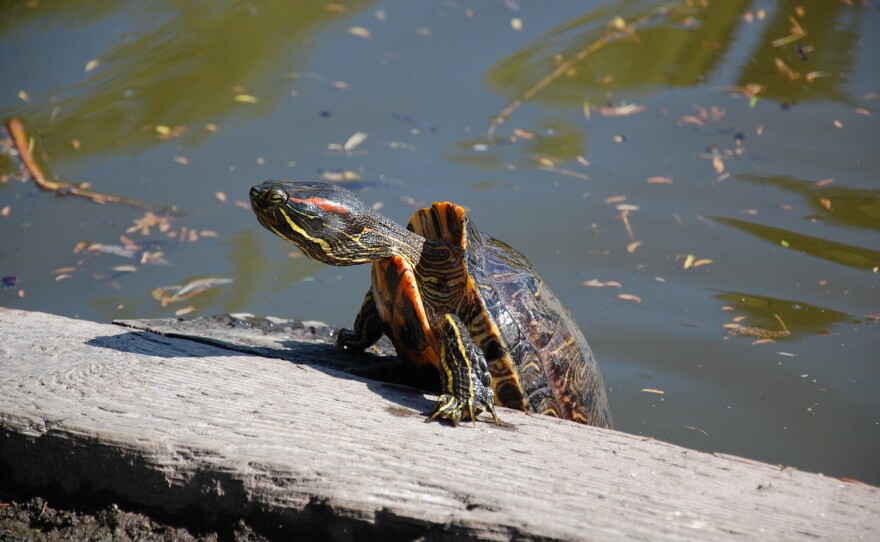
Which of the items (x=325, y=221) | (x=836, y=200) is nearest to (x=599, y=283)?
(x=836, y=200)

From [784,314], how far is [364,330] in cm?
230

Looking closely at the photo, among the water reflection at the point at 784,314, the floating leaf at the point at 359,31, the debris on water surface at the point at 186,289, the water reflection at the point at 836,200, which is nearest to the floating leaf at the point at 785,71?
the water reflection at the point at 836,200

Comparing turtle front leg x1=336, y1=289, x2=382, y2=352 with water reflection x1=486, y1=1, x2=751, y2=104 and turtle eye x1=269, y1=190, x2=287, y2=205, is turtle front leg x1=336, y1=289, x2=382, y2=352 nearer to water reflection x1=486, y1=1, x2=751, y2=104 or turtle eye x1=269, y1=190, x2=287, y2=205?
turtle eye x1=269, y1=190, x2=287, y2=205

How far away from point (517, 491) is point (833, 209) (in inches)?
148

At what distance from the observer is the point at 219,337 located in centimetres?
332

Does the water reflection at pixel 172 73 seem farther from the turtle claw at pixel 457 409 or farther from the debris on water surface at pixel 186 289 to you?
the turtle claw at pixel 457 409

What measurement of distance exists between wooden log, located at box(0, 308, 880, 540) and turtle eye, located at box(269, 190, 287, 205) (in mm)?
599

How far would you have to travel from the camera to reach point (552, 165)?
559 cm

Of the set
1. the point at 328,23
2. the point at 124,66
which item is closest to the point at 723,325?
the point at 328,23

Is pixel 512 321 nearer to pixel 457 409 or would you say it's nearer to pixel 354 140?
pixel 457 409

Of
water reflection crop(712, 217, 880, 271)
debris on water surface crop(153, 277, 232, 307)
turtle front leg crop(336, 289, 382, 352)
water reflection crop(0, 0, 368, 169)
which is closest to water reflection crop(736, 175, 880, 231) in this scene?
water reflection crop(712, 217, 880, 271)

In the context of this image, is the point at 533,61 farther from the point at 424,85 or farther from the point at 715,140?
the point at 715,140

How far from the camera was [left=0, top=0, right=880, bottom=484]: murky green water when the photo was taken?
408cm

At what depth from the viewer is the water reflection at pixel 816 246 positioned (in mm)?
4551
